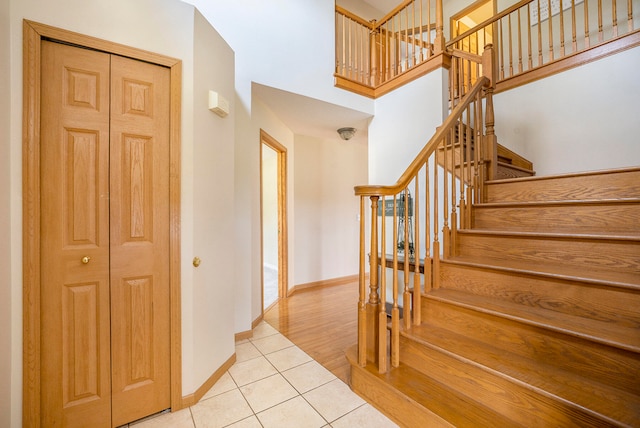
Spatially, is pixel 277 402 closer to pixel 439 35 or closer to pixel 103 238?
pixel 103 238

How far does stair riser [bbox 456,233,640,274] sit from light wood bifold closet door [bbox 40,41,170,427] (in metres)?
2.08

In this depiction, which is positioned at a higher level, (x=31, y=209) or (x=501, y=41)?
(x=501, y=41)

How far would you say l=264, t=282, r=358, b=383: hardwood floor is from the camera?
2.18 metres

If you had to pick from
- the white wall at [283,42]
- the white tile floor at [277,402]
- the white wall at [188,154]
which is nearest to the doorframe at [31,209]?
the white wall at [188,154]

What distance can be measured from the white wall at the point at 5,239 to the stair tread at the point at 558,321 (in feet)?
7.11

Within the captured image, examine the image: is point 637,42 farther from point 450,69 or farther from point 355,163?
point 355,163

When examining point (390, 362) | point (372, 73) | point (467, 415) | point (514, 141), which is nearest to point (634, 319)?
point (467, 415)

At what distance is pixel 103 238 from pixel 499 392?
2074mm

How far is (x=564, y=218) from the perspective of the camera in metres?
1.68

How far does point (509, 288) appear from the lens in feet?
4.97

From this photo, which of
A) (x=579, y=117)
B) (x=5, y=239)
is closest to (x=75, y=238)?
(x=5, y=239)

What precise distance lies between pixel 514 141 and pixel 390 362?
3175 millimetres

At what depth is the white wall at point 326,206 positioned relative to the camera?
4055 millimetres

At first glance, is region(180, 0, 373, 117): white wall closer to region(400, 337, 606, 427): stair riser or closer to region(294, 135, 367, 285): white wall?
region(294, 135, 367, 285): white wall
